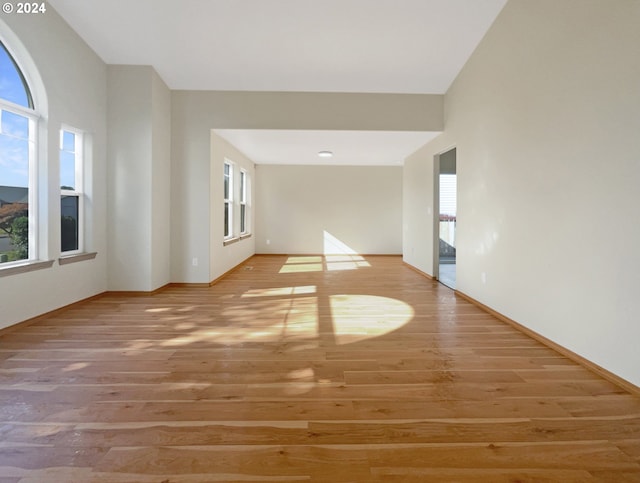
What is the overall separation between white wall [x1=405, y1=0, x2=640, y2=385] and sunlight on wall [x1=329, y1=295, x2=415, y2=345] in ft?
3.40

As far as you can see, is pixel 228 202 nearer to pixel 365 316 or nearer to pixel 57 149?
pixel 57 149

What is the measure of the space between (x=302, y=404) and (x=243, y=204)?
280 inches

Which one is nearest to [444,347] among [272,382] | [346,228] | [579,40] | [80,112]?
[272,382]

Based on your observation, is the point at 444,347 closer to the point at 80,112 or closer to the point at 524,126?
the point at 524,126

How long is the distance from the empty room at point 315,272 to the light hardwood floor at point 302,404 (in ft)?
0.05

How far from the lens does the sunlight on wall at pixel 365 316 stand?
3.17 m

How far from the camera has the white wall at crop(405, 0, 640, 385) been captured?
2.16 meters

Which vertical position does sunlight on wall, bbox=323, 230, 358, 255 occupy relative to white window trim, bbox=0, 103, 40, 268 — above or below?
below

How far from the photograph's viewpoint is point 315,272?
6852 mm

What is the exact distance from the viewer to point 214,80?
4.95 metres

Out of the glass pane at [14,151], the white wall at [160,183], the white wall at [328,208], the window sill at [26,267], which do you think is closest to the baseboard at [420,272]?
the white wall at [328,208]

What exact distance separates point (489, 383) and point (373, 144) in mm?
4897

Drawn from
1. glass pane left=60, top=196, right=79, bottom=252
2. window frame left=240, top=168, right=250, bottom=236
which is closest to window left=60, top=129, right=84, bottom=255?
glass pane left=60, top=196, right=79, bottom=252

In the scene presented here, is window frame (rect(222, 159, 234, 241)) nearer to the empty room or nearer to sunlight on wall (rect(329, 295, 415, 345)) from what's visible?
the empty room
